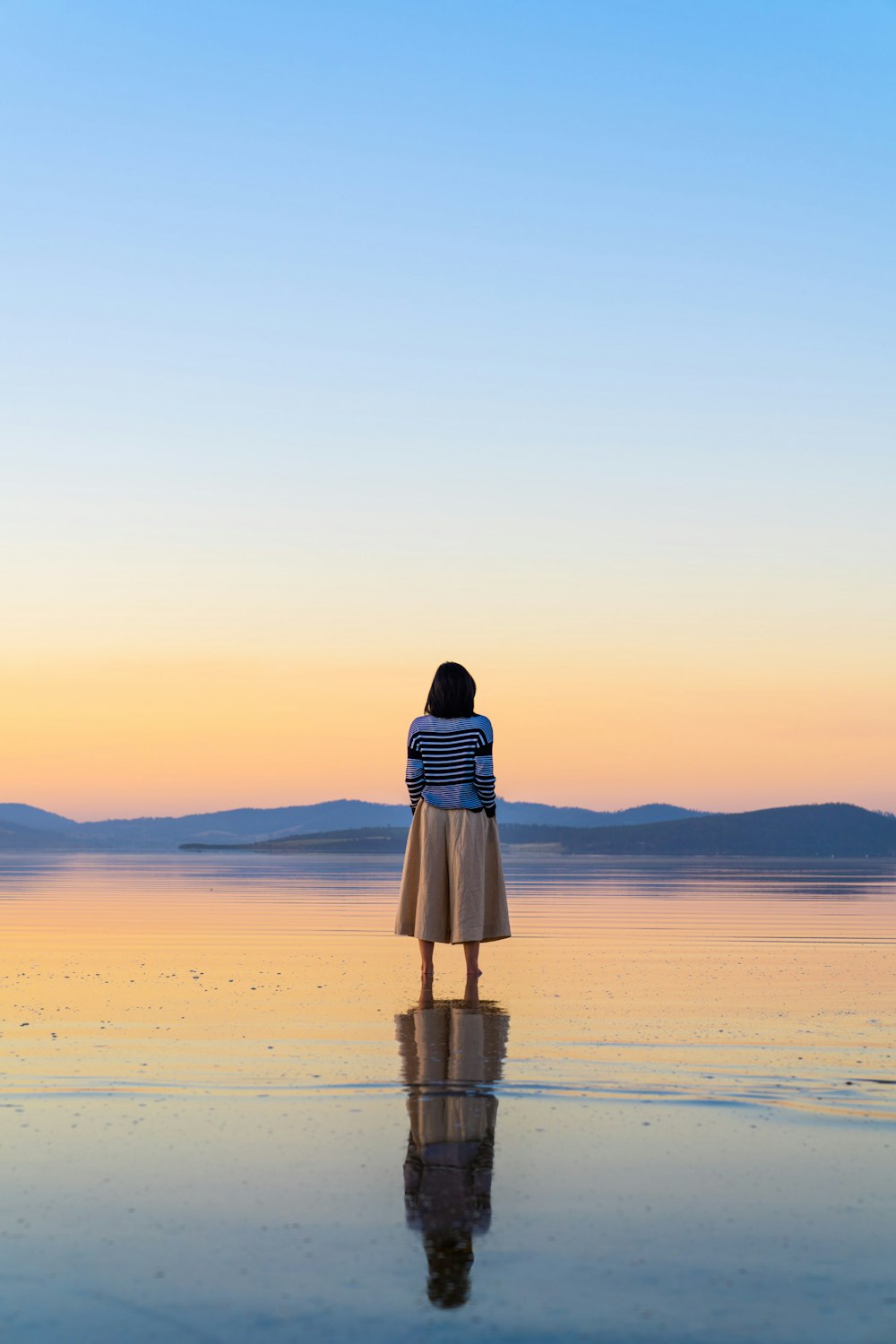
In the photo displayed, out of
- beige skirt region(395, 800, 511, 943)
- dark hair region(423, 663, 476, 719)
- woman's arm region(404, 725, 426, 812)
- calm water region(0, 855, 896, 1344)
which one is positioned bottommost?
calm water region(0, 855, 896, 1344)

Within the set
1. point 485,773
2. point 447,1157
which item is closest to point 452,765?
point 485,773

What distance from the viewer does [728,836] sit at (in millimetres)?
128375

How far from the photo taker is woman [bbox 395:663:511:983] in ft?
30.0

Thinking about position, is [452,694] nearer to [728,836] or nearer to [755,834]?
[728,836]

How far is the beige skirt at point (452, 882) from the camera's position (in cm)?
912

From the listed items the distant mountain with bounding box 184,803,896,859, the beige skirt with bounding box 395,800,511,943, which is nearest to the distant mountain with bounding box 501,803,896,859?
the distant mountain with bounding box 184,803,896,859

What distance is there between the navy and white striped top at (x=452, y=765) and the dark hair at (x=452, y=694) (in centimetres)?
6

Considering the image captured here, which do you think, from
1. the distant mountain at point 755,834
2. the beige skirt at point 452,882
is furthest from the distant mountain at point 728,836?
the beige skirt at point 452,882

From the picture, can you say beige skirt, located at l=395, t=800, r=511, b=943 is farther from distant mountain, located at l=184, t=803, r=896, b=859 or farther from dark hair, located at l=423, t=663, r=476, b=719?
distant mountain, located at l=184, t=803, r=896, b=859

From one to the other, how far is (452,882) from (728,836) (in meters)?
123

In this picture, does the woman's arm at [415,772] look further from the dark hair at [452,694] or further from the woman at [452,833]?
the dark hair at [452,694]

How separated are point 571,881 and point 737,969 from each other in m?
20.3

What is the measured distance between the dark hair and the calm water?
191cm

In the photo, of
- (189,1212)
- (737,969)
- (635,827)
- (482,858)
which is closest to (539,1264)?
(189,1212)
